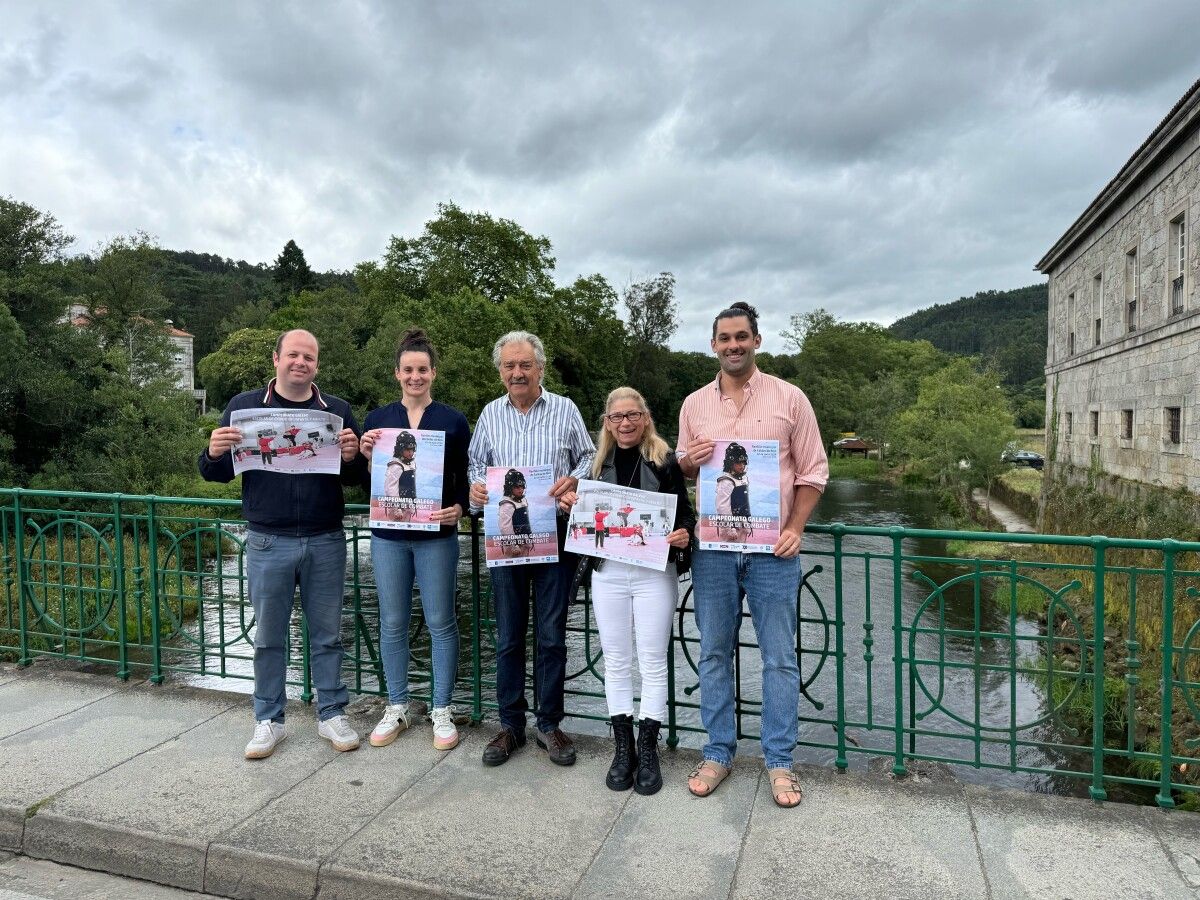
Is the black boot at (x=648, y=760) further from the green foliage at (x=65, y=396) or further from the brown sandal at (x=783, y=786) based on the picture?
the green foliage at (x=65, y=396)

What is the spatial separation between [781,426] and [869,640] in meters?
1.34

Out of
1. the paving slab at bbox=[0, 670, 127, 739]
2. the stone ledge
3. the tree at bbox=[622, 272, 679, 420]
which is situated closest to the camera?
the stone ledge

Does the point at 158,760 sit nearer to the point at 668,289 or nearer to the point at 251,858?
the point at 251,858

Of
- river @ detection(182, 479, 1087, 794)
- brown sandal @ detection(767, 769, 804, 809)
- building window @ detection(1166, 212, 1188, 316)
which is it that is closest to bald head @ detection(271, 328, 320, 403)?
river @ detection(182, 479, 1087, 794)

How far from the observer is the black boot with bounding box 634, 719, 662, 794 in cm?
363

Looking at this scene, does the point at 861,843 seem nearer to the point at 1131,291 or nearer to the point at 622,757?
the point at 622,757

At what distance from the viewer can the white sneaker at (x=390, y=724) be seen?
416 centimetres

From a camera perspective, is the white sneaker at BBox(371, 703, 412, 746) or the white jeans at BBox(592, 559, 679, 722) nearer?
the white jeans at BBox(592, 559, 679, 722)

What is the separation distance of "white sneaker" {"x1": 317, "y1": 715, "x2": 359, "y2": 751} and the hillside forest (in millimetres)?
18822

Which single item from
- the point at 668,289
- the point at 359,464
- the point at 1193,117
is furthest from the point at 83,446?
the point at 668,289

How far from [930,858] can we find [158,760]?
144 inches

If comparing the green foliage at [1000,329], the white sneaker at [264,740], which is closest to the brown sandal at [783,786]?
the white sneaker at [264,740]

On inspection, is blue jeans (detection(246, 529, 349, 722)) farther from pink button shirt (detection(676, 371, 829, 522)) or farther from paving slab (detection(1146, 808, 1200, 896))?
paving slab (detection(1146, 808, 1200, 896))

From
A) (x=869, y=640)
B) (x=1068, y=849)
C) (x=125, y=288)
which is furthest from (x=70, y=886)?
(x=125, y=288)
